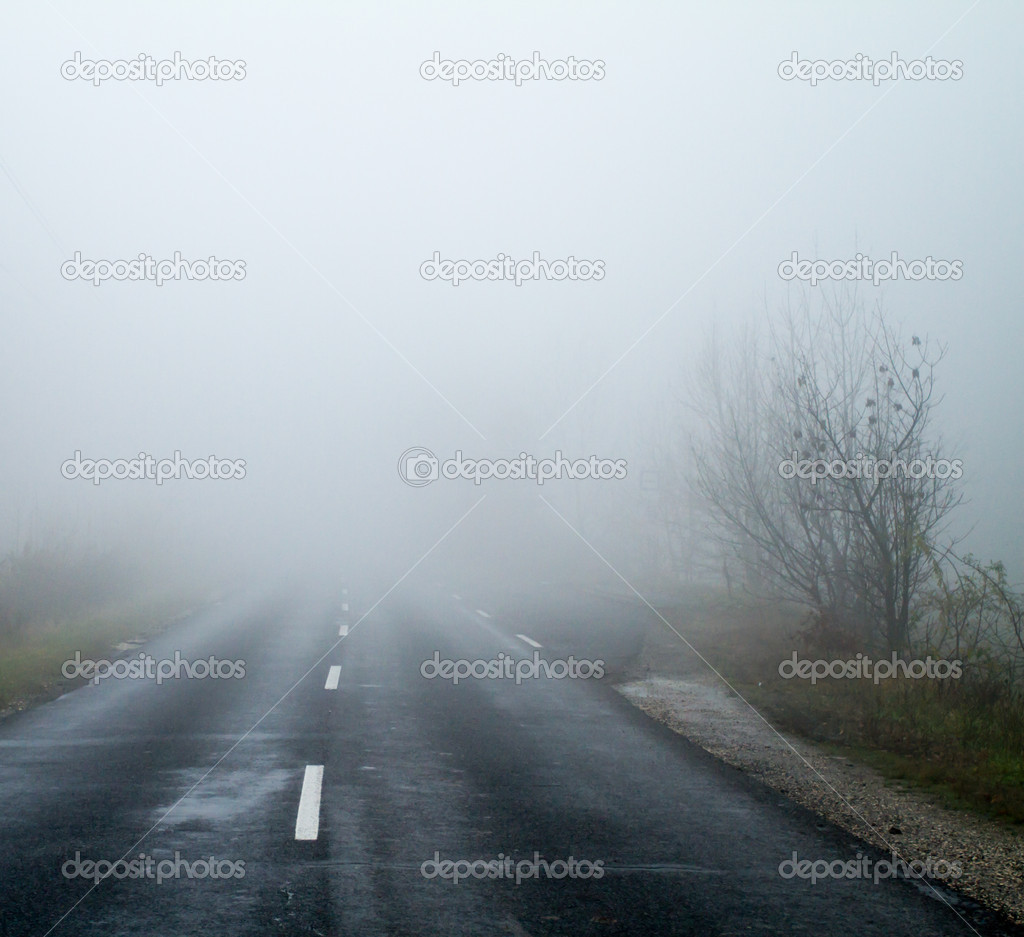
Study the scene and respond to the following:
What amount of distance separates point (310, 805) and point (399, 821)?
0.80 m

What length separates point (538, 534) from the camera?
197ft

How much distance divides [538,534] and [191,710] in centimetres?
4903

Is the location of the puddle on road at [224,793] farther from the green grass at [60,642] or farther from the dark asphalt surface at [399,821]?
the green grass at [60,642]

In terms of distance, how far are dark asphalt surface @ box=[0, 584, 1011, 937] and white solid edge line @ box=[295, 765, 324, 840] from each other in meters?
0.06

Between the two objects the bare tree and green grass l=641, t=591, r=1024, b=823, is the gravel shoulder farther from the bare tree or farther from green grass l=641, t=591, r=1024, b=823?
the bare tree

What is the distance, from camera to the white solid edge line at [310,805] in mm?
6625

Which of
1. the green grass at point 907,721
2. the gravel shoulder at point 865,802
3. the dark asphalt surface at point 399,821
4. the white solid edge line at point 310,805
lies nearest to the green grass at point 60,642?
the dark asphalt surface at point 399,821

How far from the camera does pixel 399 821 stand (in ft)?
22.9

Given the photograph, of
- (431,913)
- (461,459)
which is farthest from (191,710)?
(461,459)

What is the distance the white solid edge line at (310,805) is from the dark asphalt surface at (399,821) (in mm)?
63

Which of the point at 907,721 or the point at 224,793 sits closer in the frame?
the point at 224,793

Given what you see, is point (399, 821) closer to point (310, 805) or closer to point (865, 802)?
point (310, 805)

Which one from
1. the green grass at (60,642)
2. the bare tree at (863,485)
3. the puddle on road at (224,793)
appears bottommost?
the green grass at (60,642)

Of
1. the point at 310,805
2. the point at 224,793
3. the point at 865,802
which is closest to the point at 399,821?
A: the point at 310,805
